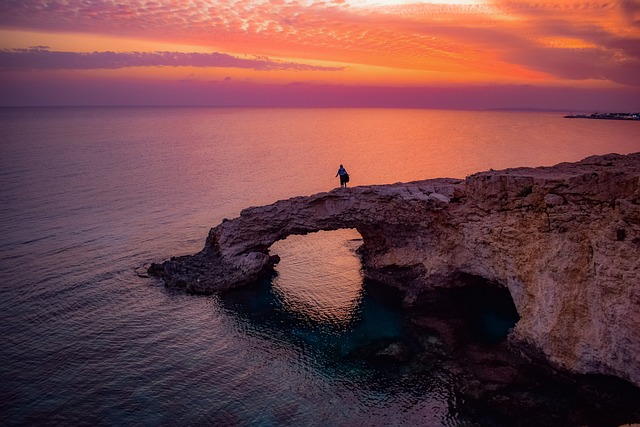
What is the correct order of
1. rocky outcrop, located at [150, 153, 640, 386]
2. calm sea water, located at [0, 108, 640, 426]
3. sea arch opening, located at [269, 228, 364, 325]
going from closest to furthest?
rocky outcrop, located at [150, 153, 640, 386] < calm sea water, located at [0, 108, 640, 426] < sea arch opening, located at [269, 228, 364, 325]

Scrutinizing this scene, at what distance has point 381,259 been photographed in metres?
40.2

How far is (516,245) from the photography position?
2981 centimetres

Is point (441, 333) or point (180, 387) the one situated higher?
point (441, 333)

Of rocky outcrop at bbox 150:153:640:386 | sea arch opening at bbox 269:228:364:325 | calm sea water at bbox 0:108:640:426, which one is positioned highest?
rocky outcrop at bbox 150:153:640:386

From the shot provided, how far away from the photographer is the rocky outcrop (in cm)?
2397

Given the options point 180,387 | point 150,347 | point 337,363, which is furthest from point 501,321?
point 150,347

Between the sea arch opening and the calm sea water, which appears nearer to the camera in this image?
the calm sea water

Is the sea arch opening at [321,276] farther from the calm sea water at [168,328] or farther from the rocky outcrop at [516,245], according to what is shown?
the rocky outcrop at [516,245]

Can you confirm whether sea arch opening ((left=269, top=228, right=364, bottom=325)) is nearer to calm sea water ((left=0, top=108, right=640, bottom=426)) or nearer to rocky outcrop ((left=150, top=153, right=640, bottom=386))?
calm sea water ((left=0, top=108, right=640, bottom=426))

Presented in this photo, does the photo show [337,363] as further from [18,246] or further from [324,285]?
[18,246]

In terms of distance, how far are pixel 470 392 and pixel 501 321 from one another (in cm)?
994

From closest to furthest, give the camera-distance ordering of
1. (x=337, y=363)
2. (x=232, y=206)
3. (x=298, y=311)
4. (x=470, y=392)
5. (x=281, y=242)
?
(x=470, y=392)
(x=337, y=363)
(x=298, y=311)
(x=281, y=242)
(x=232, y=206)

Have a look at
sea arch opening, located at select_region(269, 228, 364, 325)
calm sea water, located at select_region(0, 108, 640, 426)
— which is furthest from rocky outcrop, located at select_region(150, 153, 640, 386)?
calm sea water, located at select_region(0, 108, 640, 426)

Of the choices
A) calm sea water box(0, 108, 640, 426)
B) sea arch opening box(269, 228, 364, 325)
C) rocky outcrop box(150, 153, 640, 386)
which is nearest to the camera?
rocky outcrop box(150, 153, 640, 386)
